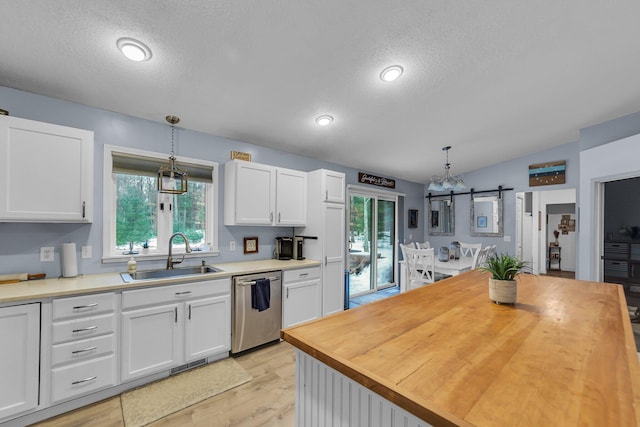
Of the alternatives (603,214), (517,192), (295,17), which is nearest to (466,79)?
(295,17)

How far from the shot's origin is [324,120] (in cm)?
303

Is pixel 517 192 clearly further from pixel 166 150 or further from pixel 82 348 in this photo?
pixel 82 348

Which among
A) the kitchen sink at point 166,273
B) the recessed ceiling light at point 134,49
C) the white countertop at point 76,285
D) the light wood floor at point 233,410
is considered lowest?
the light wood floor at point 233,410

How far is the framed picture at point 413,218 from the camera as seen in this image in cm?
595

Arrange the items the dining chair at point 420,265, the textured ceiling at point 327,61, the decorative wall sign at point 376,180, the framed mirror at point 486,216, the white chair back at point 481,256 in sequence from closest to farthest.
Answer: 1. the textured ceiling at point 327,61
2. the dining chair at point 420,265
3. the white chair back at point 481,256
4. the decorative wall sign at point 376,180
5. the framed mirror at point 486,216

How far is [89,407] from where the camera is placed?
1994mm

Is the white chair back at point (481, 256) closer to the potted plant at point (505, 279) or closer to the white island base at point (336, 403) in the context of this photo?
the potted plant at point (505, 279)

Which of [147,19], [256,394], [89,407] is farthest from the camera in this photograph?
[256,394]

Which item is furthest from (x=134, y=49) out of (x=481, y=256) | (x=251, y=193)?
(x=481, y=256)

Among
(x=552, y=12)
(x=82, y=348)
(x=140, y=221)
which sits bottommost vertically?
(x=82, y=348)

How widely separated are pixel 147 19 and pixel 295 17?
88cm

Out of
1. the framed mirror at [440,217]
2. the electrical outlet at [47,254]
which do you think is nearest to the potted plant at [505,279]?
→ the electrical outlet at [47,254]

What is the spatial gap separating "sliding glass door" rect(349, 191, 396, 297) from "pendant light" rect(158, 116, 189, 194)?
2.74 meters

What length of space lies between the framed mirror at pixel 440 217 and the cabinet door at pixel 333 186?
3247 mm
